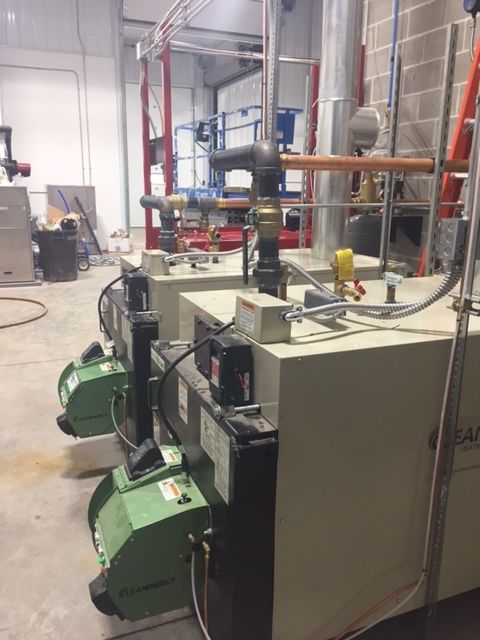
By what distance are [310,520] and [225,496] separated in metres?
0.17

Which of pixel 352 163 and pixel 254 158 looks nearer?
pixel 254 158

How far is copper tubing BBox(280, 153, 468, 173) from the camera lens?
1.24 meters

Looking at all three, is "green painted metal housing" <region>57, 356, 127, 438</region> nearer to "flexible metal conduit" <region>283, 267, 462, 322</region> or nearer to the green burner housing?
the green burner housing

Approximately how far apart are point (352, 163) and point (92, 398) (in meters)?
1.13

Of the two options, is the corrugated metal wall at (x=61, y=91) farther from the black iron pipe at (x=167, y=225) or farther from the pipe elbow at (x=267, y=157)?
the pipe elbow at (x=267, y=157)

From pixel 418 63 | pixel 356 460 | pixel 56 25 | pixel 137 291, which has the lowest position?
pixel 356 460

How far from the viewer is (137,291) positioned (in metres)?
1.71

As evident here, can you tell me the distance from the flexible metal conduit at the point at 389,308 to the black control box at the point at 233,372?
0.10m

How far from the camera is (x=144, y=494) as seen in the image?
3.34 feet

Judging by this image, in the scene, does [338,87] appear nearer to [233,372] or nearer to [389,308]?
[389,308]

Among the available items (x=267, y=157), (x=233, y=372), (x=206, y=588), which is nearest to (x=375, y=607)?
(x=206, y=588)

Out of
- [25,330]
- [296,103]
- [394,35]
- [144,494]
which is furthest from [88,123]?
[144,494]

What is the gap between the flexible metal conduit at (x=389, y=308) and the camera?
0.93 meters

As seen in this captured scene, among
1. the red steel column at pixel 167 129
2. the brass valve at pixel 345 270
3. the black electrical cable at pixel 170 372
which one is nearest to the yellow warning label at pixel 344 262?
the brass valve at pixel 345 270
